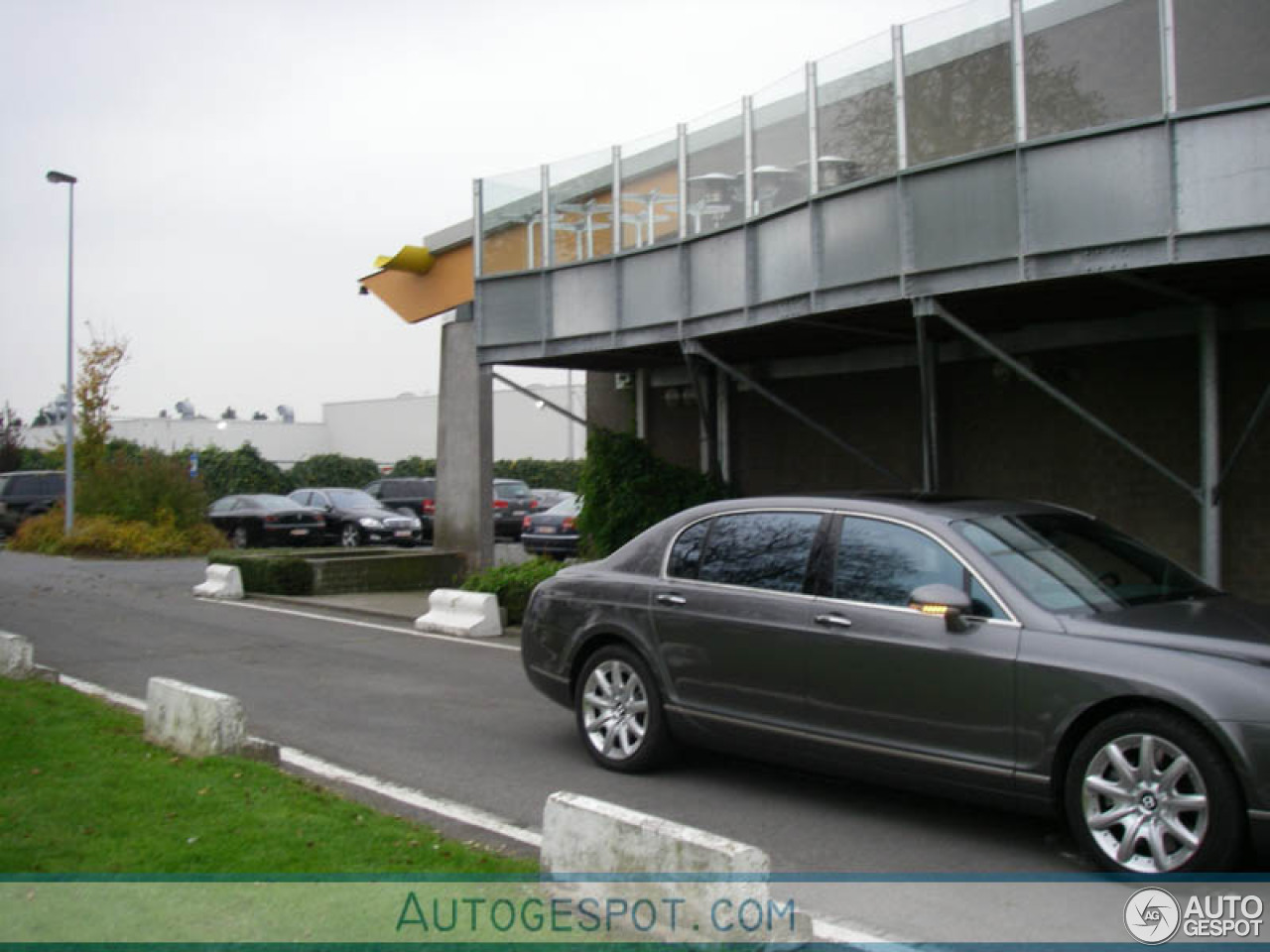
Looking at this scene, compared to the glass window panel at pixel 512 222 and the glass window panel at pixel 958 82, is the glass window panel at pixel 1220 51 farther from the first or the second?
the glass window panel at pixel 512 222

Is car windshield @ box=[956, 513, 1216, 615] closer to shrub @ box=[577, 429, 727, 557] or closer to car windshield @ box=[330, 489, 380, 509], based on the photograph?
shrub @ box=[577, 429, 727, 557]

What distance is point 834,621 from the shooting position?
20.2 feet

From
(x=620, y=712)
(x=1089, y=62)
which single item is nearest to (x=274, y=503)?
(x=1089, y=62)

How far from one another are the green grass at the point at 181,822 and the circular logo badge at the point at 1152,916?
2.37 meters

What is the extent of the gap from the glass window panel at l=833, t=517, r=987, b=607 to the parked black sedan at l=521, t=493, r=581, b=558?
16916mm

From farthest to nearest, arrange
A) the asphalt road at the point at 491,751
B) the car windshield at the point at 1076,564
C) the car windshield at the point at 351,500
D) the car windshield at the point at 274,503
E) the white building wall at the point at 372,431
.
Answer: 1. the white building wall at the point at 372,431
2. the car windshield at the point at 351,500
3. the car windshield at the point at 274,503
4. the car windshield at the point at 1076,564
5. the asphalt road at the point at 491,751

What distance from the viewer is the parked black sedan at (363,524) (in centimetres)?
3002

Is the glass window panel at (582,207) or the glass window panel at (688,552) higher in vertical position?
the glass window panel at (582,207)

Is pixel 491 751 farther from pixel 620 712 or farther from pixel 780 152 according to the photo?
pixel 780 152

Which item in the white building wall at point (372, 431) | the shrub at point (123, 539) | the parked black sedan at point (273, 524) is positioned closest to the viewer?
the shrub at point (123, 539)

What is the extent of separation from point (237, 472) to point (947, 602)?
41.7 metres

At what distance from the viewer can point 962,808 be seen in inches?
252

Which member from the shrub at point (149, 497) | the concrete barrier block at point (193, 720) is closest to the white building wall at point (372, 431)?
the shrub at point (149, 497)

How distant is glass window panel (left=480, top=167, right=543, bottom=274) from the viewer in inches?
654
